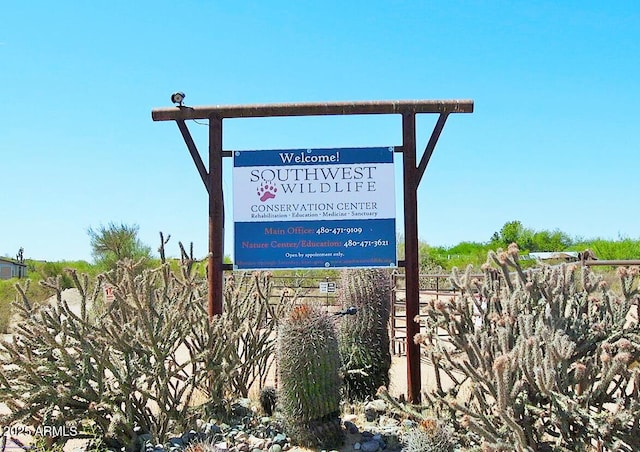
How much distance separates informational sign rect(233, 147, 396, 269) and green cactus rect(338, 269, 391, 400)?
0.37m

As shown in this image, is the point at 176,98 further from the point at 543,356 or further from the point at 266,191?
the point at 543,356

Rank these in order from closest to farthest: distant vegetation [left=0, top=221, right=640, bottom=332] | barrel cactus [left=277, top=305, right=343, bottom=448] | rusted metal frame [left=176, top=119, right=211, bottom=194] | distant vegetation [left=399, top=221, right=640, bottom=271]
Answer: barrel cactus [left=277, top=305, right=343, bottom=448] < rusted metal frame [left=176, top=119, right=211, bottom=194] < distant vegetation [left=0, top=221, right=640, bottom=332] < distant vegetation [left=399, top=221, right=640, bottom=271]

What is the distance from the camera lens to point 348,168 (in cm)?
698

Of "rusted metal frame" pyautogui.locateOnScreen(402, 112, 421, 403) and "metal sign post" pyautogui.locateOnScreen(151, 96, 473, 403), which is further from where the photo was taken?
"metal sign post" pyautogui.locateOnScreen(151, 96, 473, 403)

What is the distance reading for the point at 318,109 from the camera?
23.0 ft

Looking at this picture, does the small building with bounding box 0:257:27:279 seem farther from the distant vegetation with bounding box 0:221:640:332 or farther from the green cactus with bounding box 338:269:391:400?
the green cactus with bounding box 338:269:391:400

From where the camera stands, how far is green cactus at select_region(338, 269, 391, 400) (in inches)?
271

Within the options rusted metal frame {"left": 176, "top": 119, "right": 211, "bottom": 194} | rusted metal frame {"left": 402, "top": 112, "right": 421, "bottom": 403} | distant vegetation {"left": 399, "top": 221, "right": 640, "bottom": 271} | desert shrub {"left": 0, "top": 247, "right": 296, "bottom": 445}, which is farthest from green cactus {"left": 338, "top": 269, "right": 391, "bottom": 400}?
distant vegetation {"left": 399, "top": 221, "right": 640, "bottom": 271}

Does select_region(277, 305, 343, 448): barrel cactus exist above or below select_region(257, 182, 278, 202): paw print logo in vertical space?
below

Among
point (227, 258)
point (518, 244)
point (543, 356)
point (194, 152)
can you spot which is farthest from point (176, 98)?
point (518, 244)

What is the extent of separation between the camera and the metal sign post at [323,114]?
691 centimetres

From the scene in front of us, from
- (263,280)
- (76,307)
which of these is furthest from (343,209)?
(76,307)

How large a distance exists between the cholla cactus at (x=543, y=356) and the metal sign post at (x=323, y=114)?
60.0 inches

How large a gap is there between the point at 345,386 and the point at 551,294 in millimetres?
2815
